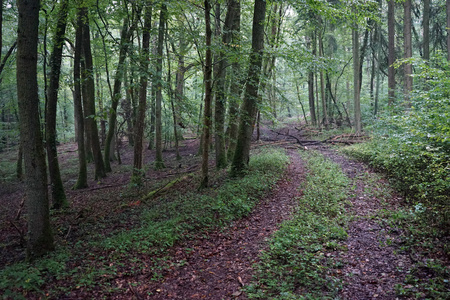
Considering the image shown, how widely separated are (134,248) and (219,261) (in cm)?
170

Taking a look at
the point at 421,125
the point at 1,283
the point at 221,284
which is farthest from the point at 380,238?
the point at 1,283

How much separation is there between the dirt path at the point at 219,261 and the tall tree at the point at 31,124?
2.31 meters

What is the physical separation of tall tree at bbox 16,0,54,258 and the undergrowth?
604mm

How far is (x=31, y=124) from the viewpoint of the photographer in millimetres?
4785

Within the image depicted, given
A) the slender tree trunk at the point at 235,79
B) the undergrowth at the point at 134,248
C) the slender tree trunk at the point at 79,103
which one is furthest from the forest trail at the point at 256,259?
the slender tree trunk at the point at 79,103

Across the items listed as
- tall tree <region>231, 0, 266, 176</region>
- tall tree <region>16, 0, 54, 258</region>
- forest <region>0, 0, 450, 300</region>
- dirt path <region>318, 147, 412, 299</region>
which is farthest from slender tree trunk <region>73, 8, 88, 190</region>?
dirt path <region>318, 147, 412, 299</region>

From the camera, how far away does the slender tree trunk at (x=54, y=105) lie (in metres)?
7.75

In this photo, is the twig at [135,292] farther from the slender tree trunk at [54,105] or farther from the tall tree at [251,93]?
the tall tree at [251,93]

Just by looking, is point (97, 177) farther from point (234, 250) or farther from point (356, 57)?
point (356, 57)

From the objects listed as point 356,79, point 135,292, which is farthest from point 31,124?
point 356,79

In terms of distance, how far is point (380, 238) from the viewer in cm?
531

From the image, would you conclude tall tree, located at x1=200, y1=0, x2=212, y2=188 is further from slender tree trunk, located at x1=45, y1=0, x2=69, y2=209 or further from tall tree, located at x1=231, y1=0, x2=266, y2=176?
slender tree trunk, located at x1=45, y1=0, x2=69, y2=209

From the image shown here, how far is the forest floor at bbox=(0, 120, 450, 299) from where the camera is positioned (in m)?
4.03

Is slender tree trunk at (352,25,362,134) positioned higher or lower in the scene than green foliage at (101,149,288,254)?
higher
